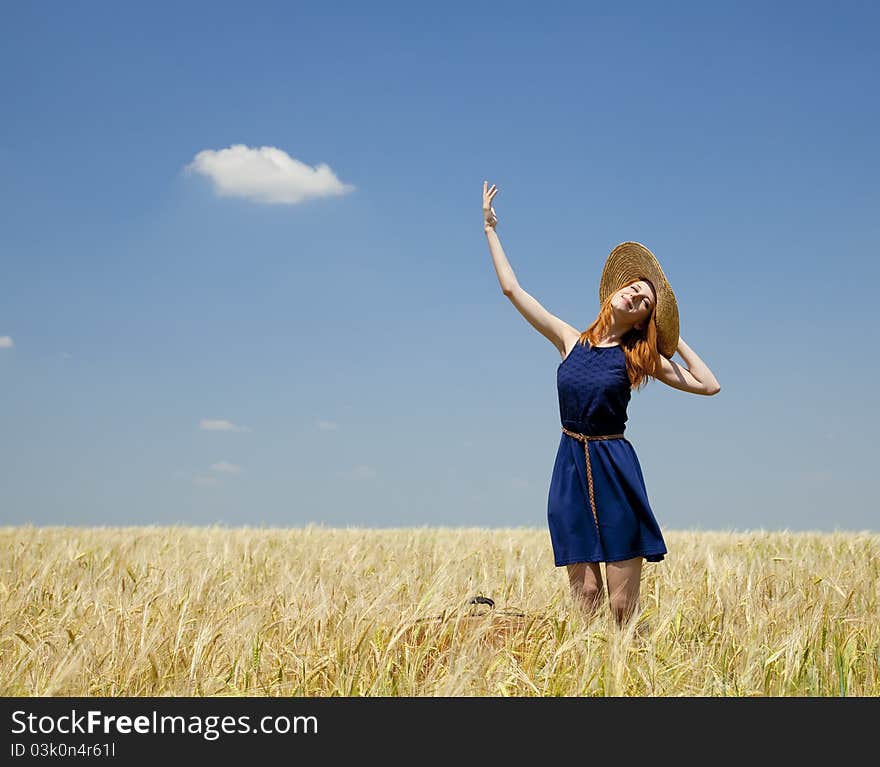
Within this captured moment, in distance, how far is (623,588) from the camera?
4.38 meters

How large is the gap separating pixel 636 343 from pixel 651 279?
0.37 m

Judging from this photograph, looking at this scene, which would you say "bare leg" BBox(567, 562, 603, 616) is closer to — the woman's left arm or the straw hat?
the woman's left arm

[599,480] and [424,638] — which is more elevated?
[599,480]

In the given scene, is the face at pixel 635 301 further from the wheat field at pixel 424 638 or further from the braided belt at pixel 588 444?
the wheat field at pixel 424 638

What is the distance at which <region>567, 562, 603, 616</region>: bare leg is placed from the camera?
14.5 ft

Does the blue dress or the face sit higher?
the face

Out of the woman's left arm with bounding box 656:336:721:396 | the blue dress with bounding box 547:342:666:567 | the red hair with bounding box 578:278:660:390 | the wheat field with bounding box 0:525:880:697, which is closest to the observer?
the wheat field with bounding box 0:525:880:697

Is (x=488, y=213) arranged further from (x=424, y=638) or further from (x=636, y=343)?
(x=424, y=638)


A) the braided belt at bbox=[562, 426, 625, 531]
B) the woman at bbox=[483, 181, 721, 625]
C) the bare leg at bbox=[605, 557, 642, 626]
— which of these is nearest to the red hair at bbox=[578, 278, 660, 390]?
the woman at bbox=[483, 181, 721, 625]

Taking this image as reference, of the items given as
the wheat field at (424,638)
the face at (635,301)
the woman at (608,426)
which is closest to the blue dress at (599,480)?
the woman at (608,426)

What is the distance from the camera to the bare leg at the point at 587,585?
4422 millimetres

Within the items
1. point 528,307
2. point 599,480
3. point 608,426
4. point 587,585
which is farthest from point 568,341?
point 587,585
